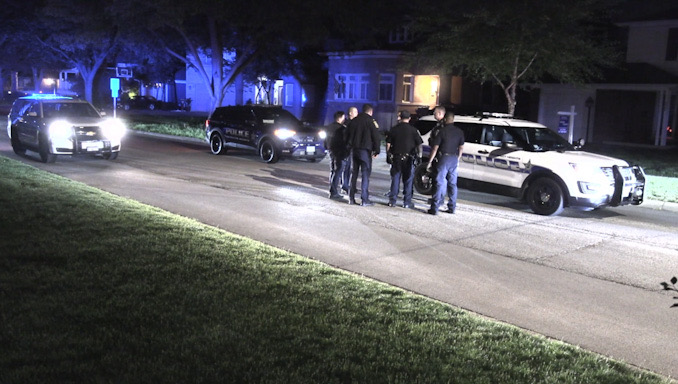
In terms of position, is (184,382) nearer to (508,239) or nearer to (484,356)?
(484,356)

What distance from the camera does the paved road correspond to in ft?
22.1

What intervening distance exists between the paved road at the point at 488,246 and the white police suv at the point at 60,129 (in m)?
0.95

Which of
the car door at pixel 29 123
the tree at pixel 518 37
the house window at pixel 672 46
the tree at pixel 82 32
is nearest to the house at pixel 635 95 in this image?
the house window at pixel 672 46

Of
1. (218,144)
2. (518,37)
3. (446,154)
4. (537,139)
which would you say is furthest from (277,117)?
(446,154)

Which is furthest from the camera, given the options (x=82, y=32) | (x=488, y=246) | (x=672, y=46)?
(x=82, y=32)

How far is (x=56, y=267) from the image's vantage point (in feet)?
23.6

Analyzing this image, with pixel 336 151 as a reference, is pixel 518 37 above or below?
above

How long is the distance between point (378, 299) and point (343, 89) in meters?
35.6

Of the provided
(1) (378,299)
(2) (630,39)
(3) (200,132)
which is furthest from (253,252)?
(2) (630,39)

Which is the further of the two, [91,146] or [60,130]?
[91,146]

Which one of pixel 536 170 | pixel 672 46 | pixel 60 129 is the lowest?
pixel 536 170

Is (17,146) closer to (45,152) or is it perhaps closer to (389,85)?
(45,152)

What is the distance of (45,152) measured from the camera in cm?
1789

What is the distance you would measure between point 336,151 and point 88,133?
316 inches
